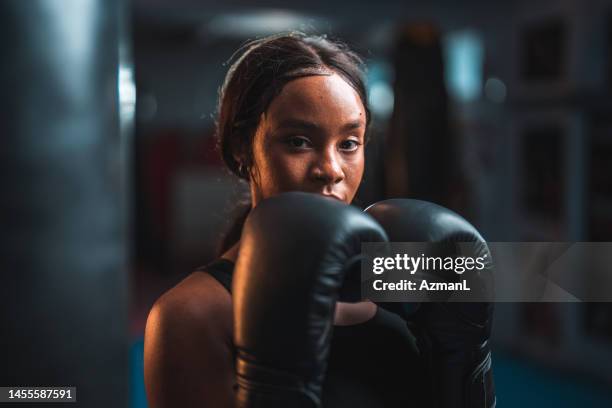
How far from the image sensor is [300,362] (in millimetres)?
589

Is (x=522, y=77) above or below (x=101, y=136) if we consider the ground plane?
above

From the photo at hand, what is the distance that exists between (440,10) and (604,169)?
1536mm

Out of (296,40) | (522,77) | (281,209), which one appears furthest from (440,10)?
(281,209)

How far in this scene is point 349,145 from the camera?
79 cm

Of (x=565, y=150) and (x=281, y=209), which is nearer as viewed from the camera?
(x=281, y=209)

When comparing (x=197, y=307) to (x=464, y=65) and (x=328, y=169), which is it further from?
(x=464, y=65)

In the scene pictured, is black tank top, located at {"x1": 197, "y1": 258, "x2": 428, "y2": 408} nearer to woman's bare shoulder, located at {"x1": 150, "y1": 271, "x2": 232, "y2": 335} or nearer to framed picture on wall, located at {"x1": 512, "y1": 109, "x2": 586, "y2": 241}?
woman's bare shoulder, located at {"x1": 150, "y1": 271, "x2": 232, "y2": 335}

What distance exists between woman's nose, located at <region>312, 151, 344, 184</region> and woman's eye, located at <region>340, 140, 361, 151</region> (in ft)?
0.11

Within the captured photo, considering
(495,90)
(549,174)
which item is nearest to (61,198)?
(549,174)

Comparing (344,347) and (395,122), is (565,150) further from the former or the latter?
(344,347)

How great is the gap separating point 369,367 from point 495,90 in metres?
3.71

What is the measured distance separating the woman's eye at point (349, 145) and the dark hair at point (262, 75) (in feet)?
0.25

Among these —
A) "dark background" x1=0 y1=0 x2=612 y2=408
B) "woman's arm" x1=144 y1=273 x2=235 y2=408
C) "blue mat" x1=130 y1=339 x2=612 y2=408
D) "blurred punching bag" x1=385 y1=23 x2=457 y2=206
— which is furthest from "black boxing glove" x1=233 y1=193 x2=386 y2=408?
"blurred punching bag" x1=385 y1=23 x2=457 y2=206

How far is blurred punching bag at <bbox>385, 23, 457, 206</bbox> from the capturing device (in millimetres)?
3414
